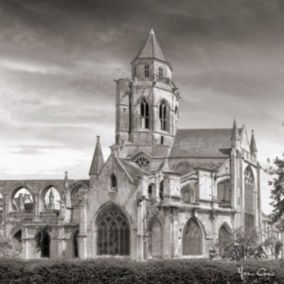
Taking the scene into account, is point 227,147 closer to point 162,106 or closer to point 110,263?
point 162,106

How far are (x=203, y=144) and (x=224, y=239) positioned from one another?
12896mm

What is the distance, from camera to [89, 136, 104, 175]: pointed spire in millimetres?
63688

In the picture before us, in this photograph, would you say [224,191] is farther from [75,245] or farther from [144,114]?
[75,245]

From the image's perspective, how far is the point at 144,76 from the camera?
2931 inches

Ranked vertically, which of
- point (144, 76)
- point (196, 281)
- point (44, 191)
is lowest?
point (196, 281)

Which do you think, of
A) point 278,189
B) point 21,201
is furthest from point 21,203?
point 278,189

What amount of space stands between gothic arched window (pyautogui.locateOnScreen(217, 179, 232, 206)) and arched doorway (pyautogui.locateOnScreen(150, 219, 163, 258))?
40.0ft

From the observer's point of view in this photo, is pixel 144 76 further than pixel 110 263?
Yes

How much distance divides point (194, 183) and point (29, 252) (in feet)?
53.3

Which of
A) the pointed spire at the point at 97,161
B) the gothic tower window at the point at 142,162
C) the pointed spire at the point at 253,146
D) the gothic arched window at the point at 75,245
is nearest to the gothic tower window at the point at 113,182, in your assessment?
the pointed spire at the point at 97,161

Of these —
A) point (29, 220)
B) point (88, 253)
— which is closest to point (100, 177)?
point (88, 253)

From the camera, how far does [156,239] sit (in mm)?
56969

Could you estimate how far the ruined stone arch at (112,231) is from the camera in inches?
2218

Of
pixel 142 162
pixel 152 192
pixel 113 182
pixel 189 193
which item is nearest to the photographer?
pixel 113 182
